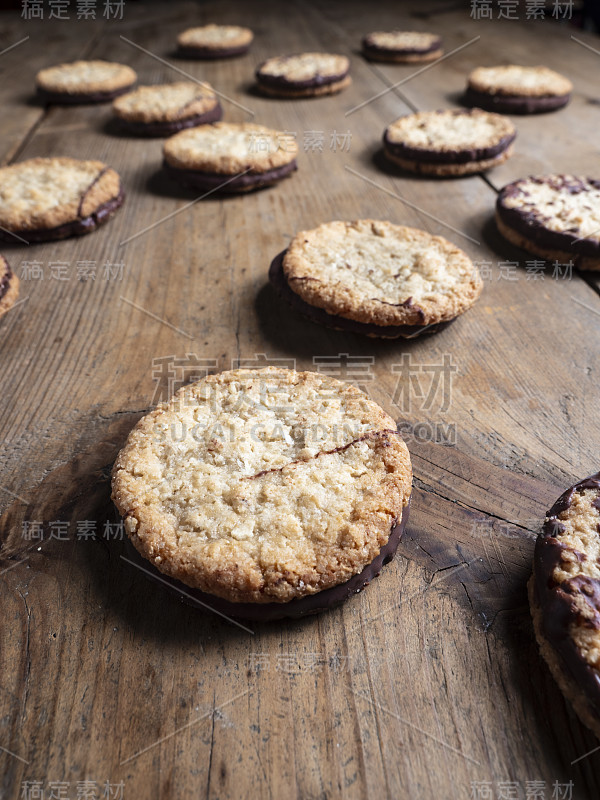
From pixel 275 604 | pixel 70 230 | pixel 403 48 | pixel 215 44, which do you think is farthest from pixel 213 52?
pixel 275 604

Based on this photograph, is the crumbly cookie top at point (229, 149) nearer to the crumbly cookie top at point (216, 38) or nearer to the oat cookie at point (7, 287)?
the oat cookie at point (7, 287)

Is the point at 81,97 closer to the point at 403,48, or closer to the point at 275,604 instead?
the point at 403,48

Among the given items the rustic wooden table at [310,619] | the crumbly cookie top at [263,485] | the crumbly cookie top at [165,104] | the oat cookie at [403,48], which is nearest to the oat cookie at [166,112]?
the crumbly cookie top at [165,104]

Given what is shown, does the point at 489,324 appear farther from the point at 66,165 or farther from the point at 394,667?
the point at 66,165

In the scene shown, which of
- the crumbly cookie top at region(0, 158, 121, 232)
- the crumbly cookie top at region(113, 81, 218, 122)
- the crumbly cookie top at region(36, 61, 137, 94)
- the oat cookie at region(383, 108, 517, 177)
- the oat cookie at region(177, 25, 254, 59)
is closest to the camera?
the crumbly cookie top at region(0, 158, 121, 232)

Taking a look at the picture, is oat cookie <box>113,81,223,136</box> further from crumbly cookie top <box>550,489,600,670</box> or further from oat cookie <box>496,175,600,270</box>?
crumbly cookie top <box>550,489,600,670</box>

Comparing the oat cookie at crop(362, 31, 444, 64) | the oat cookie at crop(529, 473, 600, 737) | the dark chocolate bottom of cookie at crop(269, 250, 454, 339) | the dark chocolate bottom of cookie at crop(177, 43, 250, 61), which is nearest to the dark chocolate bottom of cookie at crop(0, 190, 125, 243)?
the dark chocolate bottom of cookie at crop(269, 250, 454, 339)

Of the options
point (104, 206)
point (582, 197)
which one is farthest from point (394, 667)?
point (104, 206)
